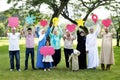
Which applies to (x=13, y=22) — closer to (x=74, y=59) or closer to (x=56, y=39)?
(x=56, y=39)

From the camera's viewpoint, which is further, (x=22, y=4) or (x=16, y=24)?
(x=22, y=4)

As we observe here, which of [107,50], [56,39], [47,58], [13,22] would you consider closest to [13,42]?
[13,22]

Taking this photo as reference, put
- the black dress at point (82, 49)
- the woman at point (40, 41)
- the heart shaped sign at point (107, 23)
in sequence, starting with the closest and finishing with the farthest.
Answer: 1. the woman at point (40, 41)
2. the heart shaped sign at point (107, 23)
3. the black dress at point (82, 49)

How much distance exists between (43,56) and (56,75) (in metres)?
1.87

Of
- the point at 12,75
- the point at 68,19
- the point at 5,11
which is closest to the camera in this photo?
the point at 12,75

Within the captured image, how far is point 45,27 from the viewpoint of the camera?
1627 centimetres

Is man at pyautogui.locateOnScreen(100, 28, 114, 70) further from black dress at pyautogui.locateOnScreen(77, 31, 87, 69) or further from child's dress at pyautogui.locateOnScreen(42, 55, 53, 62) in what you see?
child's dress at pyautogui.locateOnScreen(42, 55, 53, 62)

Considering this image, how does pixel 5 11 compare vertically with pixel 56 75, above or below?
above

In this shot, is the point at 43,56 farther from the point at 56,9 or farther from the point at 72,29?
the point at 56,9

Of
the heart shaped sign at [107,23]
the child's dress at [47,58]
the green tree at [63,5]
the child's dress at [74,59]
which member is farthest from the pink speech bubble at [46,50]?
the green tree at [63,5]

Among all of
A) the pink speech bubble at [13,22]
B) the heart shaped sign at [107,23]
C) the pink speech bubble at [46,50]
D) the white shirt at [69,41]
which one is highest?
the pink speech bubble at [13,22]

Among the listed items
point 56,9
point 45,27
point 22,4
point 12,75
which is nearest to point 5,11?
point 22,4

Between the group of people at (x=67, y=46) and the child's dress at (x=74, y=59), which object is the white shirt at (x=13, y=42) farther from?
the child's dress at (x=74, y=59)

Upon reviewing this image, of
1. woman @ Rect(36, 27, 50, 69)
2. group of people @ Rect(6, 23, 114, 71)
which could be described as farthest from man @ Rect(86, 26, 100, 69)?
woman @ Rect(36, 27, 50, 69)
